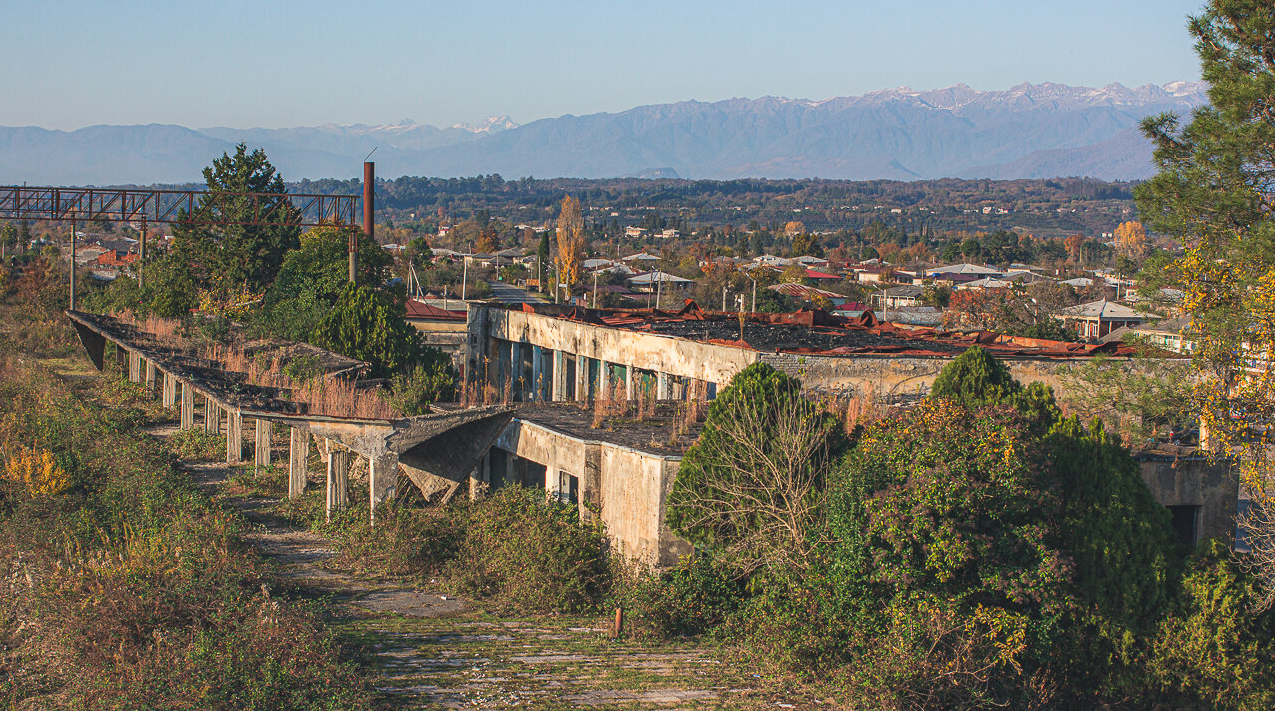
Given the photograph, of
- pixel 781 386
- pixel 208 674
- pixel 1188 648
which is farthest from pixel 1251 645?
pixel 208 674

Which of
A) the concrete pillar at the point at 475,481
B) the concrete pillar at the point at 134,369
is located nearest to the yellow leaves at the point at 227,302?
the concrete pillar at the point at 134,369

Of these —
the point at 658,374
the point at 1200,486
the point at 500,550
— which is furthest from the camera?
the point at 658,374

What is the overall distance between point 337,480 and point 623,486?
17.1 ft

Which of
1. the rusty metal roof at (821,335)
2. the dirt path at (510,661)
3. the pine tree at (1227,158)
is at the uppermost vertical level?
the pine tree at (1227,158)

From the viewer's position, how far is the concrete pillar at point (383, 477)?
1708cm

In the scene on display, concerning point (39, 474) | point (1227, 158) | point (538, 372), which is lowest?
point (39, 474)

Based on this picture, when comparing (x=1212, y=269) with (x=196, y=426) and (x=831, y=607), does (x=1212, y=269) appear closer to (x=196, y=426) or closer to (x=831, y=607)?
(x=831, y=607)

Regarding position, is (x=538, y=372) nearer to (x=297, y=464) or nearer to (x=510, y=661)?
(x=297, y=464)

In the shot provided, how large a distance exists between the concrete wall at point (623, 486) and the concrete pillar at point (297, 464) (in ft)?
→ 14.8

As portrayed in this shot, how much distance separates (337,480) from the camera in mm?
18031

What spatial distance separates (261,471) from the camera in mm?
20734

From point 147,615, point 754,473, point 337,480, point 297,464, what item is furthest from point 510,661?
point 297,464

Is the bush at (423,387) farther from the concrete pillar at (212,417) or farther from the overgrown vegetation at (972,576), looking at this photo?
the overgrown vegetation at (972,576)

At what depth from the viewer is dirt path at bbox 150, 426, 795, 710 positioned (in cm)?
1166
